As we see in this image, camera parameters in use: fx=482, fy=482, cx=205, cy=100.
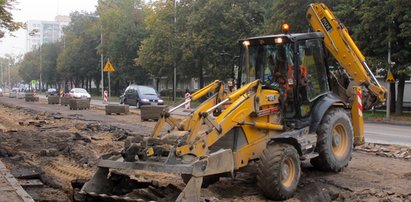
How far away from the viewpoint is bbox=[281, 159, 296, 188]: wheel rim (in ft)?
25.6

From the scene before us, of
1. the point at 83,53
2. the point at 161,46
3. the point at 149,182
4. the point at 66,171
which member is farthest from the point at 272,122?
the point at 83,53

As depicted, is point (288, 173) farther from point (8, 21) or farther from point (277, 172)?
point (8, 21)

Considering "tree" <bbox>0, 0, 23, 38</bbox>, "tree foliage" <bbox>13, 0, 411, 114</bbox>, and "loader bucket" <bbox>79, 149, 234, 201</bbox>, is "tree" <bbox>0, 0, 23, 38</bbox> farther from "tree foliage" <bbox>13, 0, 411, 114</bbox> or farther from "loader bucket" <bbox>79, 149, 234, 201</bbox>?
"loader bucket" <bbox>79, 149, 234, 201</bbox>

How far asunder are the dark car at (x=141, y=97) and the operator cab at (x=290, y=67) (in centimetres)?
2433

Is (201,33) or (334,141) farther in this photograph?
(201,33)

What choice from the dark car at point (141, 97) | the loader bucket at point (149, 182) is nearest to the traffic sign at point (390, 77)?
the dark car at point (141, 97)

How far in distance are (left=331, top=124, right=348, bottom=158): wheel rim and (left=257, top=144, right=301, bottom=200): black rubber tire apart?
208 centimetres

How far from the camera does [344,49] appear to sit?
1034 centimetres

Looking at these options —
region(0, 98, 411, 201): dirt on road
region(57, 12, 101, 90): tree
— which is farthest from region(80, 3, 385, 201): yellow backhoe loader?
region(57, 12, 101, 90): tree

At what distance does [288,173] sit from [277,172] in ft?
1.73

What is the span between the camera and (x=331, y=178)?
925 cm

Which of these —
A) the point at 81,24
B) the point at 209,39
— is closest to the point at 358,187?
the point at 209,39

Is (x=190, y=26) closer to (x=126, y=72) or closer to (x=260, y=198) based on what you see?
(x=126, y=72)

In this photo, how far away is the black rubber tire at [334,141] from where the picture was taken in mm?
9164
